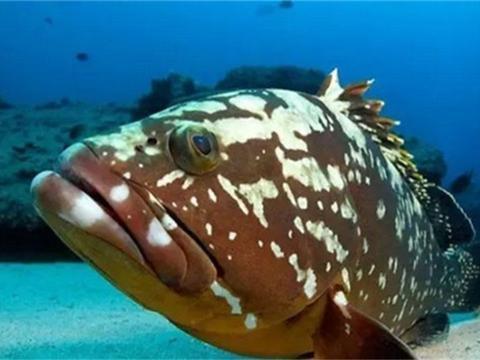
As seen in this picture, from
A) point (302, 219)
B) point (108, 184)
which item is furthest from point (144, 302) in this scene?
point (302, 219)

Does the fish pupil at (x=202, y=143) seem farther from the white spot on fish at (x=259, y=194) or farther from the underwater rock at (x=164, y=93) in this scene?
the underwater rock at (x=164, y=93)

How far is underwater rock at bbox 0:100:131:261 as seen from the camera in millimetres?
8117

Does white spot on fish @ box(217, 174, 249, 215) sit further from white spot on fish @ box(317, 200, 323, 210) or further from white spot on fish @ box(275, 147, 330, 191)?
white spot on fish @ box(317, 200, 323, 210)

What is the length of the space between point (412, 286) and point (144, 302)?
1.93 metres

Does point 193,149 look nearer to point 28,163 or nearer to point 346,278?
point 346,278

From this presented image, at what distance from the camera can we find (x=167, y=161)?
2459mm

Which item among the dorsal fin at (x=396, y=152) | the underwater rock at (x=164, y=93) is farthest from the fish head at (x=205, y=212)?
the underwater rock at (x=164, y=93)

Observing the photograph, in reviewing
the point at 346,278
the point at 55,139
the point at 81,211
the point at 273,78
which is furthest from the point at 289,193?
the point at 273,78

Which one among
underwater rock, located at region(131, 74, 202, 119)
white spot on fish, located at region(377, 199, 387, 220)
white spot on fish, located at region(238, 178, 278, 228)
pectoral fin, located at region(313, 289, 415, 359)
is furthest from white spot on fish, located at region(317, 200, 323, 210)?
underwater rock, located at region(131, 74, 202, 119)

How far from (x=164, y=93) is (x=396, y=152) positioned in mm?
10038

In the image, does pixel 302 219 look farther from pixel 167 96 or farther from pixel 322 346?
pixel 167 96

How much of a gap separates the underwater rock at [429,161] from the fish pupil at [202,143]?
8.65 meters

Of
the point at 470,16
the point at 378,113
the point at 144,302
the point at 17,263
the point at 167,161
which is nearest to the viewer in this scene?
the point at 167,161

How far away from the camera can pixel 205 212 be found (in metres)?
2.49
